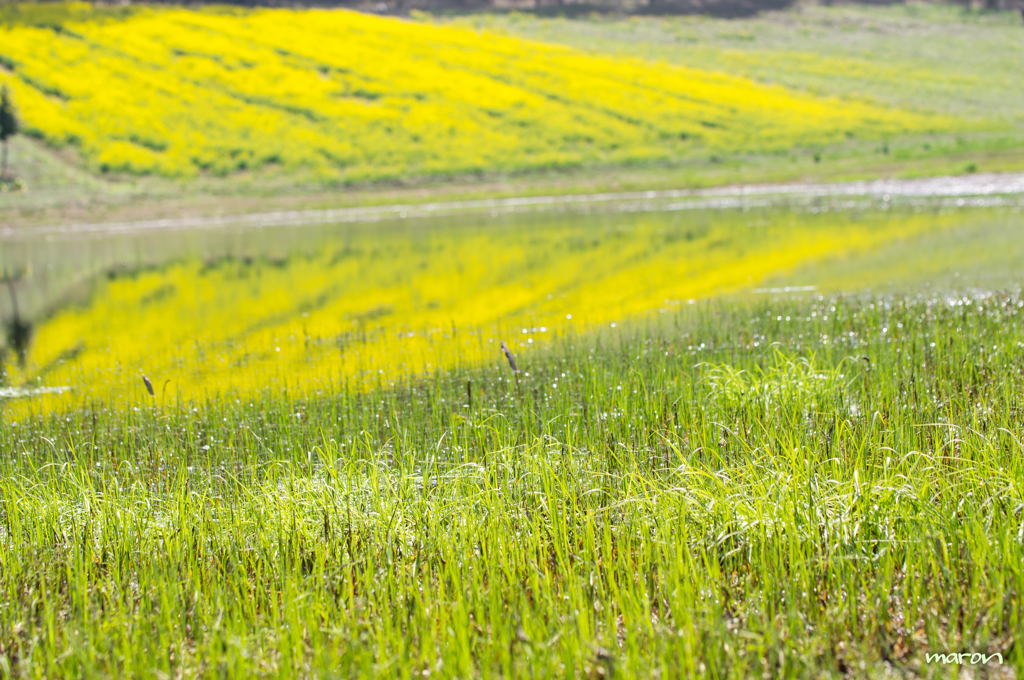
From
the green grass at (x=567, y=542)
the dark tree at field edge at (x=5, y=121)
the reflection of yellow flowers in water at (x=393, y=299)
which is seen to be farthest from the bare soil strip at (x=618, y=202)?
the green grass at (x=567, y=542)

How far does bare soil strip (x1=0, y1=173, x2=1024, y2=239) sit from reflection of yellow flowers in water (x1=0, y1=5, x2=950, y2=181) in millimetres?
6619

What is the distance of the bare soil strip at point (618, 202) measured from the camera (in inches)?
1296

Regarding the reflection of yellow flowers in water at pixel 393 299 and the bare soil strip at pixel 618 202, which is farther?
the bare soil strip at pixel 618 202

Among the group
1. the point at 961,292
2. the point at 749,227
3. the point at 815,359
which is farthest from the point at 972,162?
the point at 815,359

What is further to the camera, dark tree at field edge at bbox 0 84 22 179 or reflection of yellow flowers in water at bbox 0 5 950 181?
reflection of yellow flowers in water at bbox 0 5 950 181

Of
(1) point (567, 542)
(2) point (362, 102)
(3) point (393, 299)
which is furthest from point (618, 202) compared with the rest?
(1) point (567, 542)

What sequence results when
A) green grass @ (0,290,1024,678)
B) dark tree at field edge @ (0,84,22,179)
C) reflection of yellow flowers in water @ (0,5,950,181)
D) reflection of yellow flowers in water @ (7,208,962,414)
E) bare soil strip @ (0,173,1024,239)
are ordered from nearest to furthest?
green grass @ (0,290,1024,678)
reflection of yellow flowers in water @ (7,208,962,414)
bare soil strip @ (0,173,1024,239)
dark tree at field edge @ (0,84,22,179)
reflection of yellow flowers in water @ (0,5,950,181)

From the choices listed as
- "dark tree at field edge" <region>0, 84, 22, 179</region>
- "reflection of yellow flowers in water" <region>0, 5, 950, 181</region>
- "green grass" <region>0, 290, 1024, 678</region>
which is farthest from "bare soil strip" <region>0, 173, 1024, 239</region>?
"green grass" <region>0, 290, 1024, 678</region>

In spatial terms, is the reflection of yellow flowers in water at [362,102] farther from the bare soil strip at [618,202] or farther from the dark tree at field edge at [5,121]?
the bare soil strip at [618,202]

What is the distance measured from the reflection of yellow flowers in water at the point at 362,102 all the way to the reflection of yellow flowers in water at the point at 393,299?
22.0m

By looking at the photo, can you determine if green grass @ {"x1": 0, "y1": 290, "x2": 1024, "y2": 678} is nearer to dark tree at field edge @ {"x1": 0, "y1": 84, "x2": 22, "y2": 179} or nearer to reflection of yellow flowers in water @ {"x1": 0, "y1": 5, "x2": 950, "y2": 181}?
reflection of yellow flowers in water @ {"x1": 0, "y1": 5, "x2": 950, "y2": 181}

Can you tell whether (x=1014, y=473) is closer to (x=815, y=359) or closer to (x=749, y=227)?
(x=815, y=359)

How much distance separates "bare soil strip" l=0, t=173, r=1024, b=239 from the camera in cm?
3291

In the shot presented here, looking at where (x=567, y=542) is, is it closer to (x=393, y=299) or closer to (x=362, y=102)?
(x=393, y=299)
